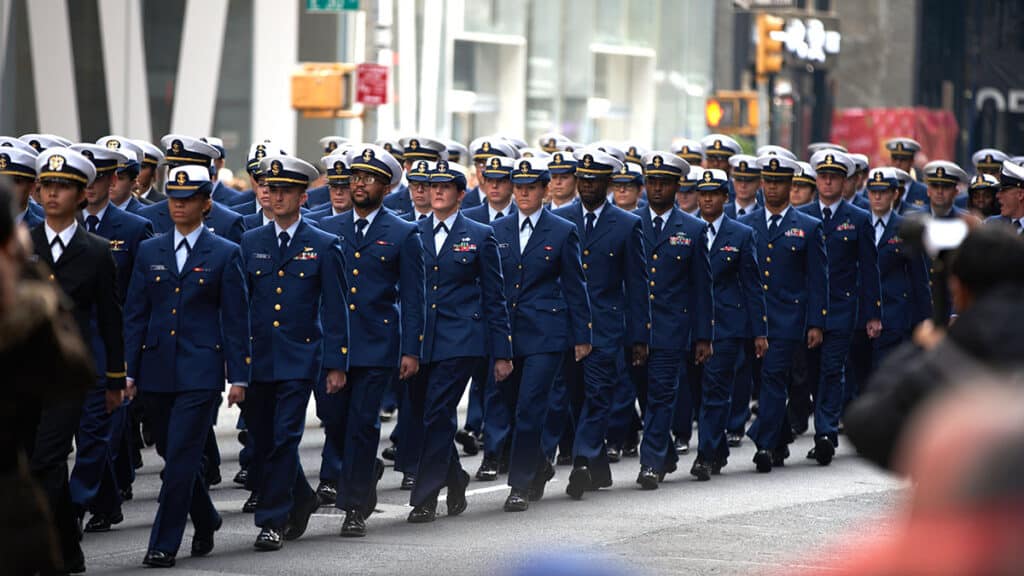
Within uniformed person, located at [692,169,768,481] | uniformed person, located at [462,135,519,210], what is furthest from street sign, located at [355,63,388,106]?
uniformed person, located at [692,169,768,481]

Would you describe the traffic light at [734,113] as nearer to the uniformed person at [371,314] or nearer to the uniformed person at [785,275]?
the uniformed person at [785,275]

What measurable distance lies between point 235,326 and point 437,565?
4.85ft

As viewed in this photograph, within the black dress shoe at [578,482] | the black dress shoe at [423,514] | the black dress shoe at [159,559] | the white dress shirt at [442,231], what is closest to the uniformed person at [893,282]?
the black dress shoe at [578,482]

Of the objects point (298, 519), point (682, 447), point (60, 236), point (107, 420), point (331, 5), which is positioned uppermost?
point (331, 5)

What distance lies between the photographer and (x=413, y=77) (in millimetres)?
38625

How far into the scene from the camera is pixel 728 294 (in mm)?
15055

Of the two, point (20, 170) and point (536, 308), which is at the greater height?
point (20, 170)

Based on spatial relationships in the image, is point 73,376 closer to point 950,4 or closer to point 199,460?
point 199,460

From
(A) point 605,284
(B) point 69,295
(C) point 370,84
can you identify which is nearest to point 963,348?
(B) point 69,295

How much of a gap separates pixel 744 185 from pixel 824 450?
3165 millimetres

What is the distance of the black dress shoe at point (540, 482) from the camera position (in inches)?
489

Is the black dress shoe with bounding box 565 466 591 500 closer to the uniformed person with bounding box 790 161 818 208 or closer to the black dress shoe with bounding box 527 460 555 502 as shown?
the black dress shoe with bounding box 527 460 555 502

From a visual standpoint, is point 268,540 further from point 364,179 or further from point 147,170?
point 147,170

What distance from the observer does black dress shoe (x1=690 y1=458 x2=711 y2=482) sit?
13688mm
